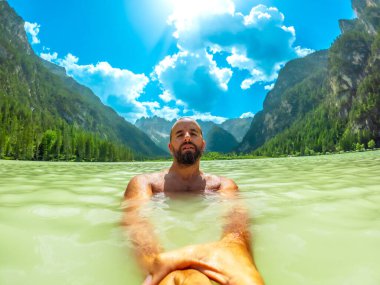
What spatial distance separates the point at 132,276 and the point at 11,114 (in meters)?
153

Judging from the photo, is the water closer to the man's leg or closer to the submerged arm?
the submerged arm

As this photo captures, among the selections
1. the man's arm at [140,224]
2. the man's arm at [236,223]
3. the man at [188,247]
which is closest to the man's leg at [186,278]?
the man at [188,247]

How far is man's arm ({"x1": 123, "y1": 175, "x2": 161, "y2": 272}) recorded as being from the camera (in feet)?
11.2

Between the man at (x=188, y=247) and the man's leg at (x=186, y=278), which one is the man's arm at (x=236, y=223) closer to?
the man at (x=188, y=247)

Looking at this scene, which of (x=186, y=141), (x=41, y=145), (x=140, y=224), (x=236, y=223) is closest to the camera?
(x=236, y=223)

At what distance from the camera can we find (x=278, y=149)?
639 feet

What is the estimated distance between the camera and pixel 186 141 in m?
6.74

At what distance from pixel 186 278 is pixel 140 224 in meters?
2.11

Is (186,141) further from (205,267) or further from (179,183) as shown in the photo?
(205,267)

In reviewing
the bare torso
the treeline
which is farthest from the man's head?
the treeline

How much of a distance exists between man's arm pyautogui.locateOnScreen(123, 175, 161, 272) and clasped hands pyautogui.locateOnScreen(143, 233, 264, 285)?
267 mm

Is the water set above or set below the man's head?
below

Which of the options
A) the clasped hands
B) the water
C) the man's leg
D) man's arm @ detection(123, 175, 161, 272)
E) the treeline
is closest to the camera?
the man's leg

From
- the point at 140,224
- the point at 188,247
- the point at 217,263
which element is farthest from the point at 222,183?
the point at 217,263
